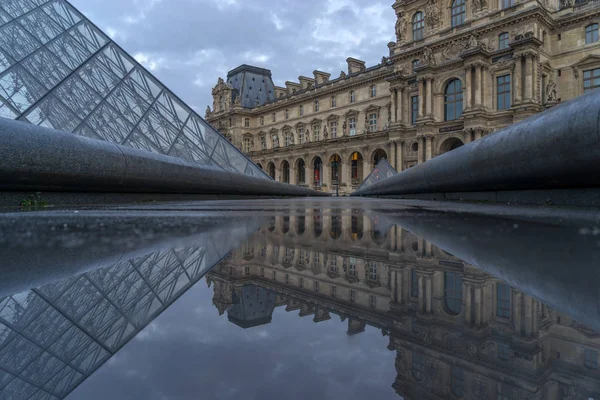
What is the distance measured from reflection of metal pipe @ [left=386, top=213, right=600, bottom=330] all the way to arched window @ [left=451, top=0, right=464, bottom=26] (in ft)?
106

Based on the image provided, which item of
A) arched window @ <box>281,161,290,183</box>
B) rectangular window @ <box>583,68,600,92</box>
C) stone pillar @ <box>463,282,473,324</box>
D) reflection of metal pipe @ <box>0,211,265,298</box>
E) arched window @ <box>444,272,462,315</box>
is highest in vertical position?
rectangular window @ <box>583,68,600,92</box>

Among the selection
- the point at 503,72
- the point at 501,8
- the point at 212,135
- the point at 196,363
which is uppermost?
the point at 501,8

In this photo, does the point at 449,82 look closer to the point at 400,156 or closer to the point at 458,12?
the point at 458,12

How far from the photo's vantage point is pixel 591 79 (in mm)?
26109

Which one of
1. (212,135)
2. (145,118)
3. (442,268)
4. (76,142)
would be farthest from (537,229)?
(212,135)

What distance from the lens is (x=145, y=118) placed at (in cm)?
930

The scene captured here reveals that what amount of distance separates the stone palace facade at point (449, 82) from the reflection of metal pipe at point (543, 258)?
2612 cm

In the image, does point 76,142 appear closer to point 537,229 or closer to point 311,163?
point 537,229

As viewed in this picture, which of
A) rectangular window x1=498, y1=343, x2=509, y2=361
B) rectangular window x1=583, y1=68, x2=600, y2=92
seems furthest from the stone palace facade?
rectangular window x1=498, y1=343, x2=509, y2=361

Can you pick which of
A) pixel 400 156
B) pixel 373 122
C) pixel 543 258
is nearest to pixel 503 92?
pixel 400 156

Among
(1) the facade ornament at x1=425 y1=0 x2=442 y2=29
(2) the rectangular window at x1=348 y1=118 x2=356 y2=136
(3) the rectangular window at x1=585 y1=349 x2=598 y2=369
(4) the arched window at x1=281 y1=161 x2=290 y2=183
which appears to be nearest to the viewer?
(3) the rectangular window at x1=585 y1=349 x2=598 y2=369

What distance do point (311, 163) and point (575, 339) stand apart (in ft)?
144

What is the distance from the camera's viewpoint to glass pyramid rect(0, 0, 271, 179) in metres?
6.89

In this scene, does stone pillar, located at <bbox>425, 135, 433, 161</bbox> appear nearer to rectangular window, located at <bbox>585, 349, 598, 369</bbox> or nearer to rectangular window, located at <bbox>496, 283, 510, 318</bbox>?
rectangular window, located at <bbox>496, 283, 510, 318</bbox>
